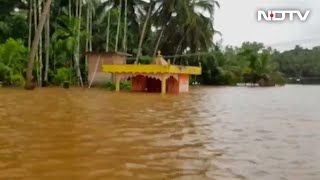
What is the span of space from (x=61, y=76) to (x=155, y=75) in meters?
7.53

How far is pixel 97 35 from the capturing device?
116ft

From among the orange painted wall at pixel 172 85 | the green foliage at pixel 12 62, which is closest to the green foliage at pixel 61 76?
the green foliage at pixel 12 62

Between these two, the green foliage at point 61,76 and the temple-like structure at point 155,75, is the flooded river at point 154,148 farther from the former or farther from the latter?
the green foliage at point 61,76

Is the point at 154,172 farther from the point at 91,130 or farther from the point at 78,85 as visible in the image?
the point at 78,85

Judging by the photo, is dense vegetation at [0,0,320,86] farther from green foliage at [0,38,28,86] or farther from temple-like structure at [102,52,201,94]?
temple-like structure at [102,52,201,94]

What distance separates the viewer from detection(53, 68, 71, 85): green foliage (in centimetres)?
2844

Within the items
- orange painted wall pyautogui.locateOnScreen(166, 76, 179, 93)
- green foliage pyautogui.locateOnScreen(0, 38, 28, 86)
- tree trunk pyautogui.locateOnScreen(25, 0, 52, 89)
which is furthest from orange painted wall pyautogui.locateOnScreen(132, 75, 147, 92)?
green foliage pyautogui.locateOnScreen(0, 38, 28, 86)

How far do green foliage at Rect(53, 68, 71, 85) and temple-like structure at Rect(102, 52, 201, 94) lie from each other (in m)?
4.65

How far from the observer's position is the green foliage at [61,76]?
28438mm

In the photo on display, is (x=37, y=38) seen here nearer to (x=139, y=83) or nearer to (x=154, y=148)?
(x=139, y=83)

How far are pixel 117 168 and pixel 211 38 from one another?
1362 inches

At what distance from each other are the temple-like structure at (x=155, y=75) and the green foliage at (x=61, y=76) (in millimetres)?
4653

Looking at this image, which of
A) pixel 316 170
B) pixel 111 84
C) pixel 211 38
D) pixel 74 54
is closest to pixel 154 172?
pixel 316 170

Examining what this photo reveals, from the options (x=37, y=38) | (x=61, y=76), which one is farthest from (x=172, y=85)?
(x=37, y=38)
